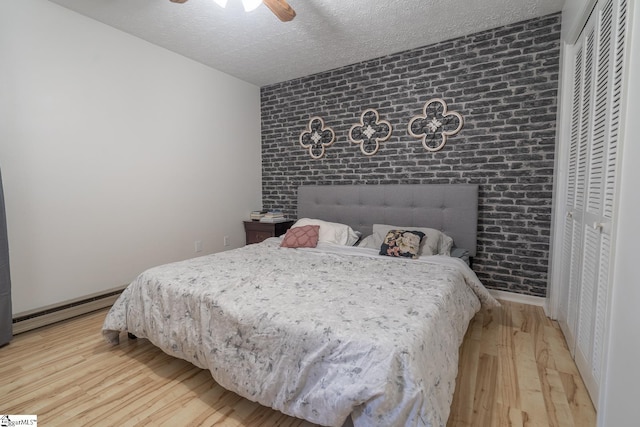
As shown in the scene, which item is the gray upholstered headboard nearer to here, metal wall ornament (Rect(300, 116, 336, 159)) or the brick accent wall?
the brick accent wall

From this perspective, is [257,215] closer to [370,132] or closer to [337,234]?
[337,234]

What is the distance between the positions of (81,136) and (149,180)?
67cm

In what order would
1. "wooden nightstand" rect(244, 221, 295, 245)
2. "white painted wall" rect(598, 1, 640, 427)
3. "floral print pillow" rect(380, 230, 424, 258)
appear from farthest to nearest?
1. "wooden nightstand" rect(244, 221, 295, 245)
2. "floral print pillow" rect(380, 230, 424, 258)
3. "white painted wall" rect(598, 1, 640, 427)

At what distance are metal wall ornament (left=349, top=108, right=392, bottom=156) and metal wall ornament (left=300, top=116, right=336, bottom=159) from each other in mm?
310

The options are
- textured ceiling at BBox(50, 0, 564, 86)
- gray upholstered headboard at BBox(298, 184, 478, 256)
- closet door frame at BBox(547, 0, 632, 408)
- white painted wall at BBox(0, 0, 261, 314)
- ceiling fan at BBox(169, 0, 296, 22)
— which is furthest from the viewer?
gray upholstered headboard at BBox(298, 184, 478, 256)

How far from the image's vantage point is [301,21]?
2627 mm

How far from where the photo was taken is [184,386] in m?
1.73

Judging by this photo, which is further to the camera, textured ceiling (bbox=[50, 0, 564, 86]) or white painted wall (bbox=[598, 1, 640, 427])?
textured ceiling (bbox=[50, 0, 564, 86])

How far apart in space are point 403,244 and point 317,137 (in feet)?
6.28

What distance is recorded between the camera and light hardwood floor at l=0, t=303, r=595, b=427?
1.48 m

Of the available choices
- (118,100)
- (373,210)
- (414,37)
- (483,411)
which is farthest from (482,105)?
(118,100)

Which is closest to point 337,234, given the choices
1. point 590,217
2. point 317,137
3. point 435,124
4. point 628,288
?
point 317,137

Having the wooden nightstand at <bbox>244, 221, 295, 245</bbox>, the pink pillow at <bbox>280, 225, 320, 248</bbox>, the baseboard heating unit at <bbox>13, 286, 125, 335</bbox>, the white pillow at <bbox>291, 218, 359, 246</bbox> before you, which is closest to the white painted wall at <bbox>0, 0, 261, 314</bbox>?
the baseboard heating unit at <bbox>13, 286, 125, 335</bbox>

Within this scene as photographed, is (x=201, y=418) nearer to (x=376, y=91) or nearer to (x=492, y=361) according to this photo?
(x=492, y=361)
